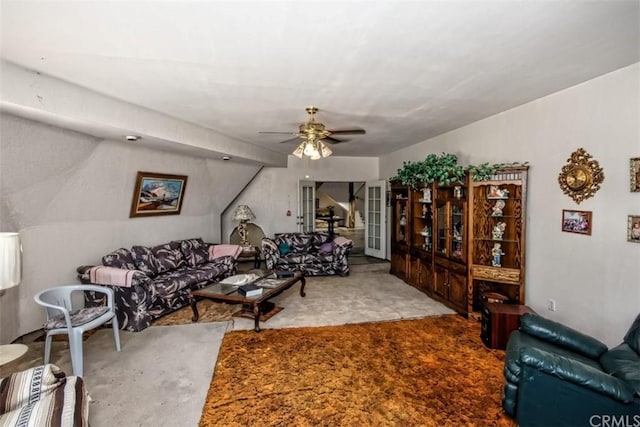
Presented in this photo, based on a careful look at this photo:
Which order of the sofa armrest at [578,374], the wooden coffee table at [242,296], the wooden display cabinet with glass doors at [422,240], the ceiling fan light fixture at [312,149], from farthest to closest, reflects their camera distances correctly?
the wooden display cabinet with glass doors at [422,240] → the wooden coffee table at [242,296] → the ceiling fan light fixture at [312,149] → the sofa armrest at [578,374]

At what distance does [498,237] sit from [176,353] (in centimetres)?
395

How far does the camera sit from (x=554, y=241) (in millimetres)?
3357

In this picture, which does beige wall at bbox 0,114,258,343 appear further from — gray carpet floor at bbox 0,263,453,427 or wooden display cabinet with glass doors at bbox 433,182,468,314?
wooden display cabinet with glass doors at bbox 433,182,468,314

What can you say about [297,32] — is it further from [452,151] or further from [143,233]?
[143,233]

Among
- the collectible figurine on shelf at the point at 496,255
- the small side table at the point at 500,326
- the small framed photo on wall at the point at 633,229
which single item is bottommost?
the small side table at the point at 500,326

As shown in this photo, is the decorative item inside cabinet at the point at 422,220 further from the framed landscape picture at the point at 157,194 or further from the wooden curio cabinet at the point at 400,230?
the framed landscape picture at the point at 157,194

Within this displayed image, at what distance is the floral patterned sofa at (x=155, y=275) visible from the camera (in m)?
3.72

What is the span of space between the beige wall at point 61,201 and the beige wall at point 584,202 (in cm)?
499

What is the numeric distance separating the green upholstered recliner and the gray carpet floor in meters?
2.02

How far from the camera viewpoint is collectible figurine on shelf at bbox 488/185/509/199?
3.84 meters

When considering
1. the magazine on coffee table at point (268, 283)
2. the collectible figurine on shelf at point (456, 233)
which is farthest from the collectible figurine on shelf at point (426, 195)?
the magazine on coffee table at point (268, 283)

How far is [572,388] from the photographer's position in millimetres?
1905

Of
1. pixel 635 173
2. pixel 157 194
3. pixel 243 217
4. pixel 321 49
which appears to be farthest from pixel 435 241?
pixel 157 194

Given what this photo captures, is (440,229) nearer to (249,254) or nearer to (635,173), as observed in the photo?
(635,173)
